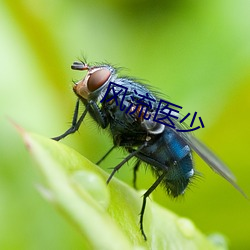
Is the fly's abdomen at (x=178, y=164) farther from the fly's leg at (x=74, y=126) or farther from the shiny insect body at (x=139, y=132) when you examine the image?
the fly's leg at (x=74, y=126)

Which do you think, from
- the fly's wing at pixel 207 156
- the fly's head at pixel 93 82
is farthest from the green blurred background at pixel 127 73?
the fly's head at pixel 93 82

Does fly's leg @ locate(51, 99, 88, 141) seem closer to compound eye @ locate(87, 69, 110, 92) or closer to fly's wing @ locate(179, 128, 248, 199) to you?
compound eye @ locate(87, 69, 110, 92)

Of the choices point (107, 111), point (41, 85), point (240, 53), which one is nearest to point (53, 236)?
point (107, 111)

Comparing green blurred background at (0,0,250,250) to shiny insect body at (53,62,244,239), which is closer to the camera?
shiny insect body at (53,62,244,239)

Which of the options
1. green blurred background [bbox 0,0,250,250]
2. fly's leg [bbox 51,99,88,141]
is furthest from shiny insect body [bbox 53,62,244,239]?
green blurred background [bbox 0,0,250,250]

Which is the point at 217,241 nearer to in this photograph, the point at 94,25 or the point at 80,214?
the point at 80,214

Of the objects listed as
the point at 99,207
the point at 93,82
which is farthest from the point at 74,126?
the point at 99,207
